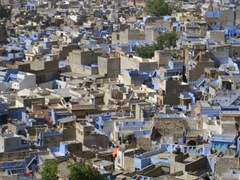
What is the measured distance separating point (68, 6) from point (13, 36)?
14.3 metres

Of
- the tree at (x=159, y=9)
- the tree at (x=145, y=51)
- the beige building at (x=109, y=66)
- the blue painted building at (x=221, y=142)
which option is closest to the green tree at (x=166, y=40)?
the tree at (x=145, y=51)

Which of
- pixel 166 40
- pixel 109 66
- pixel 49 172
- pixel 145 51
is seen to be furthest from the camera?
pixel 166 40

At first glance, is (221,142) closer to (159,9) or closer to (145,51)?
(145,51)

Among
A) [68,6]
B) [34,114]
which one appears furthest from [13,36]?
[34,114]

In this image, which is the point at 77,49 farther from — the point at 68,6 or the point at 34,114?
the point at 68,6

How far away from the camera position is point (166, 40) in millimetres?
29797

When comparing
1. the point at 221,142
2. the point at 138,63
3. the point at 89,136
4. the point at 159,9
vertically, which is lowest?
the point at 89,136

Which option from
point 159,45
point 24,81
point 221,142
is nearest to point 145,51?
point 159,45

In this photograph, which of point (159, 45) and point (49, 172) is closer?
point (49, 172)

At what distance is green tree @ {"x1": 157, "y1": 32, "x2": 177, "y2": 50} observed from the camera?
1163 inches

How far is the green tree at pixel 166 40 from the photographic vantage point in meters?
29.5

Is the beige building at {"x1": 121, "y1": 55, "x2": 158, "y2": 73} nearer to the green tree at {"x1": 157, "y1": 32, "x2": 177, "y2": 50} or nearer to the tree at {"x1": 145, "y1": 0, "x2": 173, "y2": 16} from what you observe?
the green tree at {"x1": 157, "y1": 32, "x2": 177, "y2": 50}

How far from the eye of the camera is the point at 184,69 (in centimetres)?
2514

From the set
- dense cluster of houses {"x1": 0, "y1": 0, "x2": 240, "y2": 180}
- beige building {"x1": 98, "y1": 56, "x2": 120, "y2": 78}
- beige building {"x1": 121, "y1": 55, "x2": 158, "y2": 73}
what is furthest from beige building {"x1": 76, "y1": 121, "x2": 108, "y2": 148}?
beige building {"x1": 98, "y1": 56, "x2": 120, "y2": 78}
